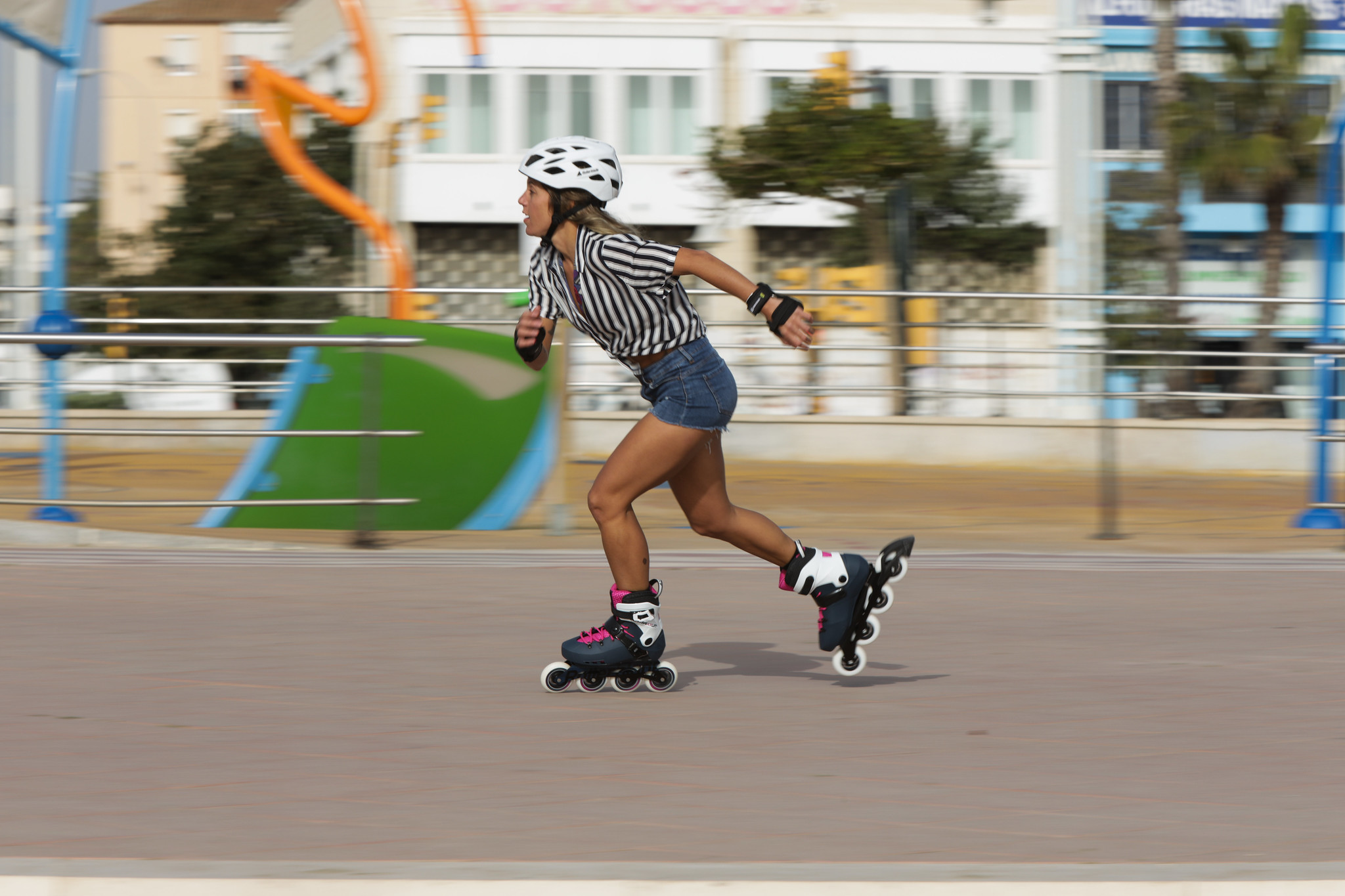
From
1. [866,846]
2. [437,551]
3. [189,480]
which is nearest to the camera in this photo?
[866,846]

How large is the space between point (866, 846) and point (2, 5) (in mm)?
9736

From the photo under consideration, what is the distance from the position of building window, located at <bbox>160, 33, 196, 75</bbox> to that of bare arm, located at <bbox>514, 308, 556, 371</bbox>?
7771cm

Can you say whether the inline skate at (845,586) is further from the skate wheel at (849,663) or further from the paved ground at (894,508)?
the paved ground at (894,508)

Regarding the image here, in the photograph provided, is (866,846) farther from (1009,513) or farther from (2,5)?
(2,5)

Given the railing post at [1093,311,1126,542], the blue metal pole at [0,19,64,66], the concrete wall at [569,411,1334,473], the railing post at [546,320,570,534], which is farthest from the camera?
the concrete wall at [569,411,1334,473]

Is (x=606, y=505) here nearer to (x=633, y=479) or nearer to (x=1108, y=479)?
(x=633, y=479)

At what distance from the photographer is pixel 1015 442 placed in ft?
54.0

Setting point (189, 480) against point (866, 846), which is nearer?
point (866, 846)

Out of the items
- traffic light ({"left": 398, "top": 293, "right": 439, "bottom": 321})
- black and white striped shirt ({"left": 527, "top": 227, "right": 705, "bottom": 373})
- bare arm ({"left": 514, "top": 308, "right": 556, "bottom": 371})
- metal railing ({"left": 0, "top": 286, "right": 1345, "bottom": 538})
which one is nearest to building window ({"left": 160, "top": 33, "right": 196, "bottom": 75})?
traffic light ({"left": 398, "top": 293, "right": 439, "bottom": 321})

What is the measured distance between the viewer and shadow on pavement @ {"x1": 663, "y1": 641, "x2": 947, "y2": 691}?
5652 millimetres

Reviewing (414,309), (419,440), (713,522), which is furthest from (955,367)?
(713,522)

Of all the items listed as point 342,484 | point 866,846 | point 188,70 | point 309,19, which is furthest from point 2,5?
point 188,70

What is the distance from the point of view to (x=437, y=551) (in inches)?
356

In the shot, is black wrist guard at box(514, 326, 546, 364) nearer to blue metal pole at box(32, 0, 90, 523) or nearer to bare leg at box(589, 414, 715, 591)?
bare leg at box(589, 414, 715, 591)
